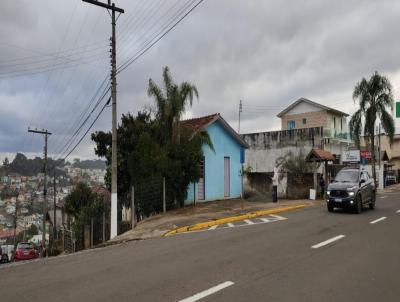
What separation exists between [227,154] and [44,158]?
19.7 meters

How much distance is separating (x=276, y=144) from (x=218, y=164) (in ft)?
55.2

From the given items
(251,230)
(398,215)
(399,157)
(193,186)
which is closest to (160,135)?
(193,186)

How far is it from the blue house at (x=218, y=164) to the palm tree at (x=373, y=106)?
1224 centimetres

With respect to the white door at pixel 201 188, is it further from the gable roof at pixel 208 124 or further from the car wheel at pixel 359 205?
the car wheel at pixel 359 205

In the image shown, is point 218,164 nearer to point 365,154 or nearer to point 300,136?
point 365,154

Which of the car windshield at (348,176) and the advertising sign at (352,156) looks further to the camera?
the advertising sign at (352,156)

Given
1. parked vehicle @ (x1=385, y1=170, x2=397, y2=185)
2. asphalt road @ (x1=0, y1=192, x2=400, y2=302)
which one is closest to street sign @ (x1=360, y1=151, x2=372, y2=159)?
parked vehicle @ (x1=385, y1=170, x2=397, y2=185)

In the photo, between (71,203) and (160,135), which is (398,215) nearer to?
(160,135)

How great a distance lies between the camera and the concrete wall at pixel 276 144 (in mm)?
37469

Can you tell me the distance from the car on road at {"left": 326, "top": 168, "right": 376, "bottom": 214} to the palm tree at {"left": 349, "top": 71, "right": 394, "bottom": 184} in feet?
47.8

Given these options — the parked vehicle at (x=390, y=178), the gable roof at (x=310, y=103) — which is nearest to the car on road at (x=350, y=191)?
the gable roof at (x=310, y=103)

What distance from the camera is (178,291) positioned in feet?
20.1

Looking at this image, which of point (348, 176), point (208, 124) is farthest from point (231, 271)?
point (208, 124)

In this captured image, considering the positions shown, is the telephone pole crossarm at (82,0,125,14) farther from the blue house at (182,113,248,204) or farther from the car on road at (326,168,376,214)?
the car on road at (326,168,376,214)
